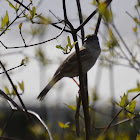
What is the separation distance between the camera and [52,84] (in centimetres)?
444

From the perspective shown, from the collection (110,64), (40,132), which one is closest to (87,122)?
(40,132)

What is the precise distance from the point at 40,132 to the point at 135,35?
211 cm

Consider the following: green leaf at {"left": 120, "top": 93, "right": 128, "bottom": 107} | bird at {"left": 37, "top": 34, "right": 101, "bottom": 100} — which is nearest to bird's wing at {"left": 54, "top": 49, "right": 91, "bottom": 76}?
bird at {"left": 37, "top": 34, "right": 101, "bottom": 100}

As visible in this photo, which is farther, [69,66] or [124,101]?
[69,66]

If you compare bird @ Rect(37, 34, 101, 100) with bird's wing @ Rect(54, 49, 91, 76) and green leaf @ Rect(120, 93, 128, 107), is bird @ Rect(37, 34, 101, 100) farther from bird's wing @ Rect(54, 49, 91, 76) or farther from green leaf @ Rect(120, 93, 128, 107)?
green leaf @ Rect(120, 93, 128, 107)

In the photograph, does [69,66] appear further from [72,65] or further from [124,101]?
[124,101]

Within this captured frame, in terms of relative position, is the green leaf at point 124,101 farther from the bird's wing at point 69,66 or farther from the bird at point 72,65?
the bird's wing at point 69,66

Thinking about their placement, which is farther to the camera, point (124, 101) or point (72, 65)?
point (72, 65)

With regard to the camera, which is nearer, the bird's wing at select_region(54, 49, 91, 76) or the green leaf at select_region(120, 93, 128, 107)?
the green leaf at select_region(120, 93, 128, 107)

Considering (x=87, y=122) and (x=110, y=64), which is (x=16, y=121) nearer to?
(x=110, y=64)

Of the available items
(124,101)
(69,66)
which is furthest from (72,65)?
(124,101)

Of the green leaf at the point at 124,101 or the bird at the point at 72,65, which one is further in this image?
the bird at the point at 72,65

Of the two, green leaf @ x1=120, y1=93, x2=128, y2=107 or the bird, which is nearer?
green leaf @ x1=120, y1=93, x2=128, y2=107

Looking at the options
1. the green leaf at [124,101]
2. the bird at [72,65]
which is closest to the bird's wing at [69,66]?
the bird at [72,65]
